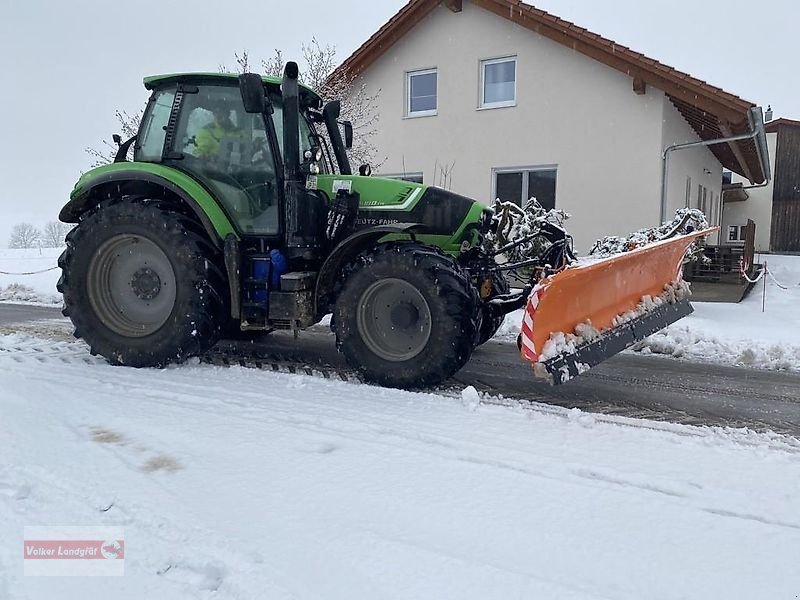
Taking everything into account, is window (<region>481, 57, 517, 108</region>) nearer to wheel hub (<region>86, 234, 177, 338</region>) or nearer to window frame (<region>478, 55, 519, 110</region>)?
window frame (<region>478, 55, 519, 110</region>)

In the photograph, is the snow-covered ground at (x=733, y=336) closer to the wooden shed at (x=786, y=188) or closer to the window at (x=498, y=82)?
the window at (x=498, y=82)

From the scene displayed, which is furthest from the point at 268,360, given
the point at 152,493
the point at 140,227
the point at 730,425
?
the point at 730,425

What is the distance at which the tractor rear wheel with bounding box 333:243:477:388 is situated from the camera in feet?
13.9

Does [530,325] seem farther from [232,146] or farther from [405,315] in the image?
[232,146]

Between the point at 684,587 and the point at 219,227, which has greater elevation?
the point at 219,227

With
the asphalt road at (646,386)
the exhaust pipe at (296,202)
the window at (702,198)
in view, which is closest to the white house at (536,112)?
the window at (702,198)

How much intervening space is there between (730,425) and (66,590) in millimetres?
3629

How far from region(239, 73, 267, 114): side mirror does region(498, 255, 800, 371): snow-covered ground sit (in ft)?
12.5

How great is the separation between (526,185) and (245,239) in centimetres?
817

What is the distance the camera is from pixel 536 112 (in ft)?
38.2

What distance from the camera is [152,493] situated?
2639 millimetres

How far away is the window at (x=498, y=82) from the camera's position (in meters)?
12.0

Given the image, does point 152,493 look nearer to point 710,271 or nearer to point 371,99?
point 371,99

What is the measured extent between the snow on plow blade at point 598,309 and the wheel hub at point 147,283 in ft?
9.91
